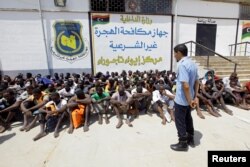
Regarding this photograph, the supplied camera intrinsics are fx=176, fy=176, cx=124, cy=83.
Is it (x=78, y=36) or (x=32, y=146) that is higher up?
(x=78, y=36)

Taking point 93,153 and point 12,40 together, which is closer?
point 93,153

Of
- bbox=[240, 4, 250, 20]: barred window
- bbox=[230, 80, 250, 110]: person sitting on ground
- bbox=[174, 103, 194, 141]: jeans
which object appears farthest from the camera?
bbox=[240, 4, 250, 20]: barred window

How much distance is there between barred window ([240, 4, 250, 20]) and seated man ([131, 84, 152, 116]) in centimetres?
940

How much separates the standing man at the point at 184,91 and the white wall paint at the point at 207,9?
7.46 meters

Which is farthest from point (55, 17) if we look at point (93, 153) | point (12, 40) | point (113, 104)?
point (93, 153)

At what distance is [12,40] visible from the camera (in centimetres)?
760

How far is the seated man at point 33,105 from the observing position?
3967 mm

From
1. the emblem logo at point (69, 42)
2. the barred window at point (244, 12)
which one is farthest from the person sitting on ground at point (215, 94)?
the barred window at point (244, 12)

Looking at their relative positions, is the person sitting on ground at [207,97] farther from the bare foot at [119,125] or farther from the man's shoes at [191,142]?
the bare foot at [119,125]

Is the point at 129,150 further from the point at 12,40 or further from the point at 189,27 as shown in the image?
the point at 189,27

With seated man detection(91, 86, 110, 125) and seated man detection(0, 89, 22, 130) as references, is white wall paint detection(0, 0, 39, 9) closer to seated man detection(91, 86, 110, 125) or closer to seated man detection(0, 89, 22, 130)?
seated man detection(0, 89, 22, 130)

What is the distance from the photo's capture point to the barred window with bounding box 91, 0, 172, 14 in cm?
822

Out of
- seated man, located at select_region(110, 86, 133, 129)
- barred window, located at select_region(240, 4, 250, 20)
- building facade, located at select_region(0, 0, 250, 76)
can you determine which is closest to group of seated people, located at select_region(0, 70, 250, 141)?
seated man, located at select_region(110, 86, 133, 129)

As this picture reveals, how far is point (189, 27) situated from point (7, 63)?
911cm
